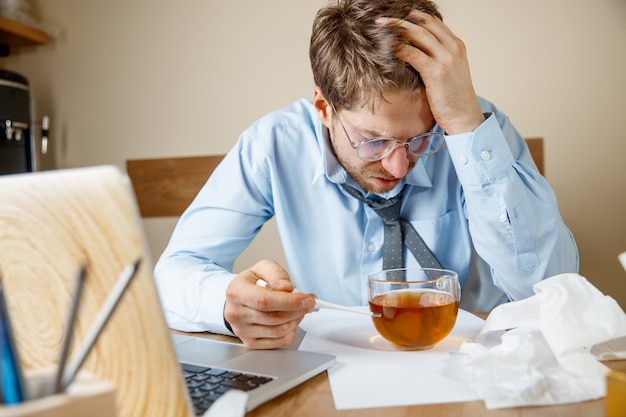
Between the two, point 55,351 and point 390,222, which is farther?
point 390,222

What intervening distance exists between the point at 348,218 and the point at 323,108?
0.29 metres

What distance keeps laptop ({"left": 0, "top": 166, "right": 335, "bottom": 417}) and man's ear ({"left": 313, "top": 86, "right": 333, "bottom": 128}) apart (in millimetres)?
1000

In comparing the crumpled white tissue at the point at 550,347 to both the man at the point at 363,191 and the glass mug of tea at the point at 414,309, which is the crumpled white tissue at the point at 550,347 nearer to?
the glass mug of tea at the point at 414,309

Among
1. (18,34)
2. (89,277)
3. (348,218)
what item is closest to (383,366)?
(89,277)

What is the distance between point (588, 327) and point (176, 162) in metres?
2.02

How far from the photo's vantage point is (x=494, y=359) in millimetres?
780

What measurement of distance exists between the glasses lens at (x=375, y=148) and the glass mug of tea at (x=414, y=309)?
1.24ft

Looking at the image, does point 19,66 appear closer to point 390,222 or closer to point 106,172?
point 390,222

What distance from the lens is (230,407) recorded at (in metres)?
0.62

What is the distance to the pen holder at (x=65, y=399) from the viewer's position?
1.24ft

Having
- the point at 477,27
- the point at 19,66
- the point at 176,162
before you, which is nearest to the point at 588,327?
the point at 477,27

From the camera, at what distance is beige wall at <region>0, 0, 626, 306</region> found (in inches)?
86.9

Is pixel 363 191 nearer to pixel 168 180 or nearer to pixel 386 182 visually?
pixel 386 182

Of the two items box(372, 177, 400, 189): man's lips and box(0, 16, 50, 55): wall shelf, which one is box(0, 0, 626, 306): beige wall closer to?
box(0, 16, 50, 55): wall shelf
